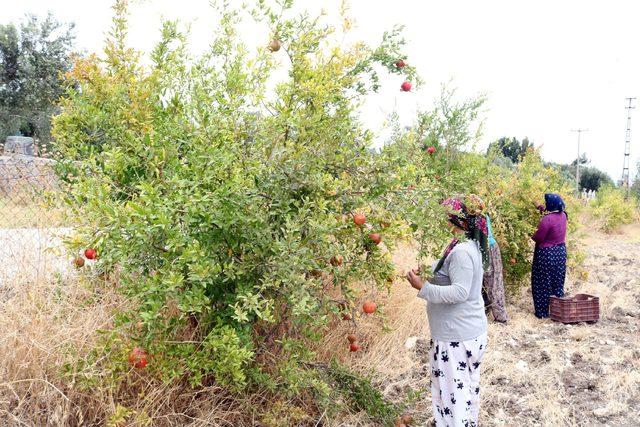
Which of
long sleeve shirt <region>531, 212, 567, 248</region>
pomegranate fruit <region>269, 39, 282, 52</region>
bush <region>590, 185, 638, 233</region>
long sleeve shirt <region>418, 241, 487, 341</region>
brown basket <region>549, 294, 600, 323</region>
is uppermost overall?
bush <region>590, 185, 638, 233</region>

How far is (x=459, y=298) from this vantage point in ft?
9.93

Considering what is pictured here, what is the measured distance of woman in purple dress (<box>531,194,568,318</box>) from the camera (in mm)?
6773

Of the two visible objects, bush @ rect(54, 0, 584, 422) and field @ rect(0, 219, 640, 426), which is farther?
field @ rect(0, 219, 640, 426)

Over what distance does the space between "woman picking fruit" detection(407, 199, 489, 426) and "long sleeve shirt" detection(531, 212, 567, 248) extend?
3934 millimetres

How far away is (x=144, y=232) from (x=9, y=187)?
7.74 metres

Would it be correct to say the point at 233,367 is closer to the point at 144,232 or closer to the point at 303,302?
the point at 303,302

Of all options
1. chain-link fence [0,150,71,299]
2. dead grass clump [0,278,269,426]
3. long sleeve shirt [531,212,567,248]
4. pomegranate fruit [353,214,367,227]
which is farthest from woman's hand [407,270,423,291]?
long sleeve shirt [531,212,567,248]

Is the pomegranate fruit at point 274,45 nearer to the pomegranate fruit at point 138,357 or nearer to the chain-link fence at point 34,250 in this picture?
the chain-link fence at point 34,250

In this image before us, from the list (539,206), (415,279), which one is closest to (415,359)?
(415,279)

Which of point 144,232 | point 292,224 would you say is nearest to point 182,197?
point 144,232

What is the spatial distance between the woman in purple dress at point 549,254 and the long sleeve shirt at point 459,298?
403 centimetres

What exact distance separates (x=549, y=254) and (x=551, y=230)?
29 centimetres

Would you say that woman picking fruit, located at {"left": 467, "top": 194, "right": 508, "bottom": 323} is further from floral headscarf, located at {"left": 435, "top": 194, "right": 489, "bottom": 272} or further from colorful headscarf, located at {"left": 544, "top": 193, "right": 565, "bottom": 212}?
floral headscarf, located at {"left": 435, "top": 194, "right": 489, "bottom": 272}

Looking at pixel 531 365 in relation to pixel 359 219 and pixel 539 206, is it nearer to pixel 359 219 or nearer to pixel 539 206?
pixel 539 206
